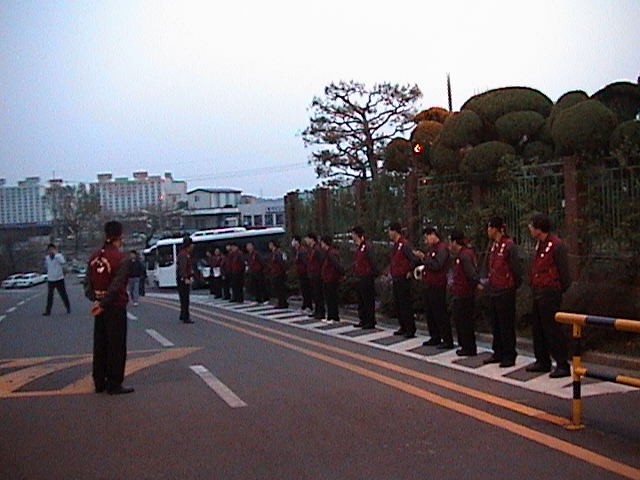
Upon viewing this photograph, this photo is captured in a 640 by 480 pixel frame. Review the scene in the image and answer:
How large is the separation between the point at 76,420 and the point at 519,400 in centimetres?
443

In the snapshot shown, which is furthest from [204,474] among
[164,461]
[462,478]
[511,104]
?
[511,104]

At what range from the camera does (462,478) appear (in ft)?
20.8

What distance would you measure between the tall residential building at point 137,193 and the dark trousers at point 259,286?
44078 mm

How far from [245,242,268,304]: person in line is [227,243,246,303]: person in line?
1.76ft

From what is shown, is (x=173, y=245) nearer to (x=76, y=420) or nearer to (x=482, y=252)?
(x=482, y=252)

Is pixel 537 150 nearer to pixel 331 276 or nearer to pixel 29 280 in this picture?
pixel 331 276

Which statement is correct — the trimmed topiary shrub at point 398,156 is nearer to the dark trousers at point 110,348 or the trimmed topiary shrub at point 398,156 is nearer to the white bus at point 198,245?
the white bus at point 198,245

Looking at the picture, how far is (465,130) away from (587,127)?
13.2ft

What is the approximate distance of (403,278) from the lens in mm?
15047

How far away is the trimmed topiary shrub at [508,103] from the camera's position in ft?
70.4

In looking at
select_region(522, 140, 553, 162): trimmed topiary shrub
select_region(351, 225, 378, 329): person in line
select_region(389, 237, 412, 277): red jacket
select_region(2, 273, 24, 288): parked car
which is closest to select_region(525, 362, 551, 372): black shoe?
select_region(389, 237, 412, 277): red jacket

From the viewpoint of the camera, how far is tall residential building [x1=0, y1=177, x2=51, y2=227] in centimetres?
4353

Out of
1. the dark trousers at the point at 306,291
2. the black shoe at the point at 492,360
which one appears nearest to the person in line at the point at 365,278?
the dark trousers at the point at 306,291

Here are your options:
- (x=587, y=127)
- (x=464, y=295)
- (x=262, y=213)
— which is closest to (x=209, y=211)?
(x=262, y=213)
